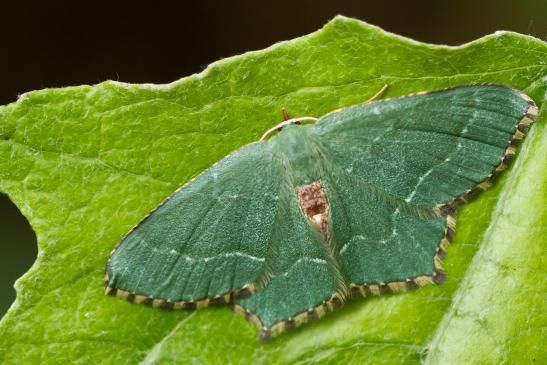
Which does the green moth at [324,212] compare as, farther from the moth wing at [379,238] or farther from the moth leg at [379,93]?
the moth leg at [379,93]

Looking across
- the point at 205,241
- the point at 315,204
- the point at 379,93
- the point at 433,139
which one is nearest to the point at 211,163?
the point at 205,241

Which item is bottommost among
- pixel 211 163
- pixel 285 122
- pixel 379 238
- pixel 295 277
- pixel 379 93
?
pixel 295 277

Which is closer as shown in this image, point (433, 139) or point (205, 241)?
point (433, 139)

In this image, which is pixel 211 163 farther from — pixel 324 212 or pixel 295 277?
pixel 295 277

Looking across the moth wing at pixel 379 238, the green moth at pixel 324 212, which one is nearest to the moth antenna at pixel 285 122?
the green moth at pixel 324 212

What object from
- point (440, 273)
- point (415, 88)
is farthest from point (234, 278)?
point (415, 88)

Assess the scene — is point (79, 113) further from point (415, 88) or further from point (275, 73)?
point (415, 88)
